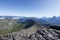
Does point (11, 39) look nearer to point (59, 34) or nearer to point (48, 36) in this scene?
point (48, 36)

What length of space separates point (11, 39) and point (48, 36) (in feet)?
68.4

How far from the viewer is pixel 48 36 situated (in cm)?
4012

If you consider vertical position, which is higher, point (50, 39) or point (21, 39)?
point (50, 39)

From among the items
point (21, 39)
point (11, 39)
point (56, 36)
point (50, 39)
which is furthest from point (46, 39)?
point (11, 39)

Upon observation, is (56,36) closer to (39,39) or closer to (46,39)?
(46,39)

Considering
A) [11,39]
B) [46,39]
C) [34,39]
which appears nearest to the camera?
[46,39]

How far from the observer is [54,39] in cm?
3697

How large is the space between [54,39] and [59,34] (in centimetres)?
530

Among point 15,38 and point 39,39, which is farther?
point 15,38

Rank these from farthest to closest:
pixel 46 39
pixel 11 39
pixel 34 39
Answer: pixel 11 39 → pixel 34 39 → pixel 46 39

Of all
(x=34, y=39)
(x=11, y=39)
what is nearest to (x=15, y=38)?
(x=11, y=39)

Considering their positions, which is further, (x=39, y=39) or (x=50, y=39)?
(x=39, y=39)

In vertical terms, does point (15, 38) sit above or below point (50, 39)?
below

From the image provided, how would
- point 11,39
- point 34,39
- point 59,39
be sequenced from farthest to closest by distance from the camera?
point 11,39 → point 34,39 → point 59,39
